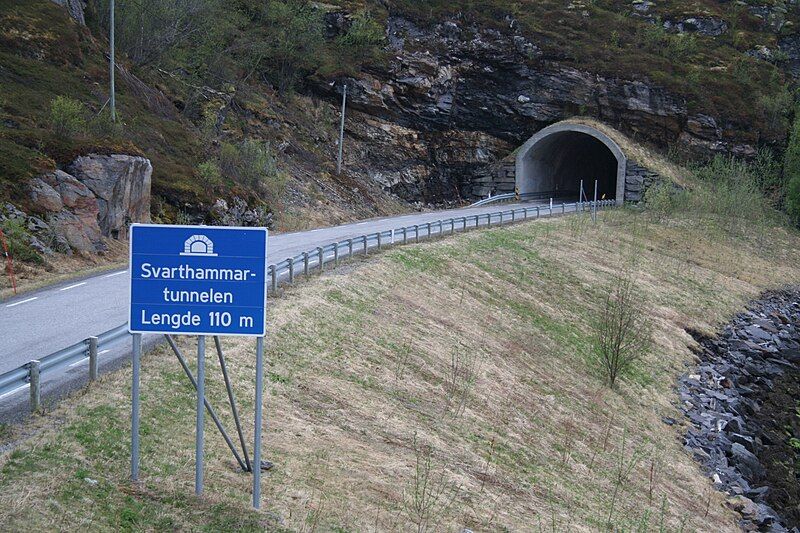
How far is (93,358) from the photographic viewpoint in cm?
1098

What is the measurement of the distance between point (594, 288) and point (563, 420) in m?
14.6

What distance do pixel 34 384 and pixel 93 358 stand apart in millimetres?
1446

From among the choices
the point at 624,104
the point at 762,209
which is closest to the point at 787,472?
the point at 762,209

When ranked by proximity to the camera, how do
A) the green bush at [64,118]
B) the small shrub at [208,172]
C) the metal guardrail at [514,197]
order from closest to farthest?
the green bush at [64,118] < the small shrub at [208,172] < the metal guardrail at [514,197]

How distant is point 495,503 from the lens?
10.9 m

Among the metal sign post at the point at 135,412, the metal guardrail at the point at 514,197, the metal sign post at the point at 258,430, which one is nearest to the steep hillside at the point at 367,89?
the metal guardrail at the point at 514,197

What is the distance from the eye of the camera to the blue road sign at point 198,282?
315 inches

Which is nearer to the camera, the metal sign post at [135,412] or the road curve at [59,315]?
the metal sign post at [135,412]

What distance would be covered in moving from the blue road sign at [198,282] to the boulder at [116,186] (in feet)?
56.2

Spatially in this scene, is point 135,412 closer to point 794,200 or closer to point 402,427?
point 402,427

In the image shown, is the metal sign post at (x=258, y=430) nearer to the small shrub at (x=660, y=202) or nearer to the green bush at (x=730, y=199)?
the small shrub at (x=660, y=202)

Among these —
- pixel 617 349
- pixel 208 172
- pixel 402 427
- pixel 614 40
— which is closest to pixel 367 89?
pixel 208 172

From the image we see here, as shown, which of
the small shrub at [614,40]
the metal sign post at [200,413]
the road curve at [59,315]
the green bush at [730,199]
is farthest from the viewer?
the small shrub at [614,40]

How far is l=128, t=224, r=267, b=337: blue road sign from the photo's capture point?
7996mm
